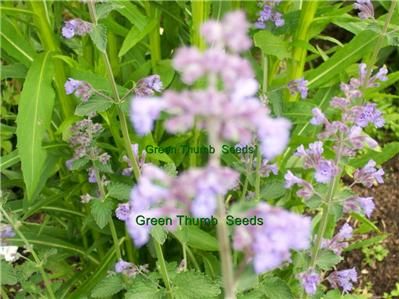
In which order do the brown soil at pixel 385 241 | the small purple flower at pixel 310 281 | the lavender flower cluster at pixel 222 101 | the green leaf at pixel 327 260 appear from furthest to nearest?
the brown soil at pixel 385 241
the green leaf at pixel 327 260
the small purple flower at pixel 310 281
the lavender flower cluster at pixel 222 101

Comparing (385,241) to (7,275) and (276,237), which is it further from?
(276,237)

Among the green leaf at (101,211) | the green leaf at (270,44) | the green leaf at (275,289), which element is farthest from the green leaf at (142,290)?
the green leaf at (270,44)

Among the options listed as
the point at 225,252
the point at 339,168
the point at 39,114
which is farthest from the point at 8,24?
the point at 225,252

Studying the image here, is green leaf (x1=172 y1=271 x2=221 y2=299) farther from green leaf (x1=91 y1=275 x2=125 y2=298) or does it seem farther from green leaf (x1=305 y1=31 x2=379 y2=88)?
green leaf (x1=305 y1=31 x2=379 y2=88)

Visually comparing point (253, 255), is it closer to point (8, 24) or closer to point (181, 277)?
point (181, 277)

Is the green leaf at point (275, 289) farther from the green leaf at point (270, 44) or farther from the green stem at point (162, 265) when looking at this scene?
the green leaf at point (270, 44)

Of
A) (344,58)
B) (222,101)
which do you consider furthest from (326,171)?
(344,58)
